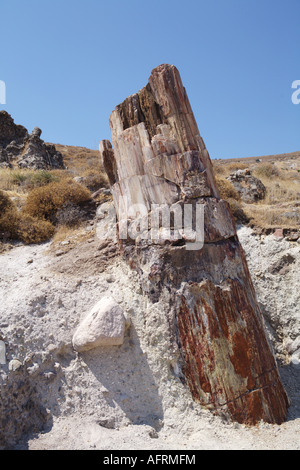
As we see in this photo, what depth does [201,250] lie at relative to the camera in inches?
171

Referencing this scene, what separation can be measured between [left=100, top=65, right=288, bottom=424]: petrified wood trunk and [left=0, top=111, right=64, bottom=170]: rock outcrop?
11360 millimetres

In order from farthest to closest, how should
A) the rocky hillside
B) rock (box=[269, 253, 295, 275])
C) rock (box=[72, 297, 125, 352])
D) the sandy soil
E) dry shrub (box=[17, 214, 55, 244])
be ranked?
dry shrub (box=[17, 214, 55, 244]), rock (box=[269, 253, 295, 275]), rock (box=[72, 297, 125, 352]), the rocky hillside, the sandy soil

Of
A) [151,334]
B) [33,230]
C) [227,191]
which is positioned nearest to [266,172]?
[227,191]

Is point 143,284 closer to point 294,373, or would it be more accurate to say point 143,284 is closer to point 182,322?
point 182,322

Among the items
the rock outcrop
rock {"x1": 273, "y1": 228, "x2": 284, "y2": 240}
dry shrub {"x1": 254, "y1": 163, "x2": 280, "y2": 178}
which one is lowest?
rock {"x1": 273, "y1": 228, "x2": 284, "y2": 240}

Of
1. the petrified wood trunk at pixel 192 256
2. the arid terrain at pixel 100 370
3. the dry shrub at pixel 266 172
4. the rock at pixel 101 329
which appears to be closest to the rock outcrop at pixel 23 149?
the dry shrub at pixel 266 172

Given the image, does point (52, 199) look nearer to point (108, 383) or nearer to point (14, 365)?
point (14, 365)

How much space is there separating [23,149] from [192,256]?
578 inches

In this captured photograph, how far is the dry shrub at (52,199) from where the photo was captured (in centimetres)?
794

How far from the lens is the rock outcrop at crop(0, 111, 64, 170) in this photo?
50.8 feet

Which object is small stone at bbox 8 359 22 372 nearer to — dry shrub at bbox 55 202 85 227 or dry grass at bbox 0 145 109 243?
dry grass at bbox 0 145 109 243

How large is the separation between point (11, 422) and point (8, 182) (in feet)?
29.3

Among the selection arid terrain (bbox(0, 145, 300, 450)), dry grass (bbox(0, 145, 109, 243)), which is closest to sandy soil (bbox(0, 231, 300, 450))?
arid terrain (bbox(0, 145, 300, 450))

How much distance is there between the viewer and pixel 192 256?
435cm
